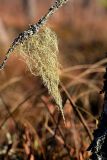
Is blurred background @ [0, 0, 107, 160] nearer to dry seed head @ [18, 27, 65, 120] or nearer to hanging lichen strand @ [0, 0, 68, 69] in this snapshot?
dry seed head @ [18, 27, 65, 120]

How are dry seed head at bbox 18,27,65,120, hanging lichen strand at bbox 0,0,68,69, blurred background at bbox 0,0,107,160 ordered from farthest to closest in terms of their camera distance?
blurred background at bbox 0,0,107,160
dry seed head at bbox 18,27,65,120
hanging lichen strand at bbox 0,0,68,69

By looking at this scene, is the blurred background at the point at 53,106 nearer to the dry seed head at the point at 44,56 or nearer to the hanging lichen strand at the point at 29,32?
the dry seed head at the point at 44,56

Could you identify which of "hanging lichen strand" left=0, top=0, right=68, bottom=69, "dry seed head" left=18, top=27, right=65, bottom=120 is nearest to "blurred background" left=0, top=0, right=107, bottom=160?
"dry seed head" left=18, top=27, right=65, bottom=120

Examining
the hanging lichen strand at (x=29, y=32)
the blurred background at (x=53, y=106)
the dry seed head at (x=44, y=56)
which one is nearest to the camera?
the hanging lichen strand at (x=29, y=32)

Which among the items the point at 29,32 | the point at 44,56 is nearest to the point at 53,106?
the point at 44,56

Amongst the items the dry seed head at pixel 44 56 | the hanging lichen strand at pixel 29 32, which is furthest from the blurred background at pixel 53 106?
the hanging lichen strand at pixel 29 32

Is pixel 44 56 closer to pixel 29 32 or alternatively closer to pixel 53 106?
pixel 29 32

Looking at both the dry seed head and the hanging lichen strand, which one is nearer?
the hanging lichen strand

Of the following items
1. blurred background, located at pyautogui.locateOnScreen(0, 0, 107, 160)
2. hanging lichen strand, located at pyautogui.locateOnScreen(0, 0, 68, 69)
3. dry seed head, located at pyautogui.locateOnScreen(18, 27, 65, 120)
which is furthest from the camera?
blurred background, located at pyautogui.locateOnScreen(0, 0, 107, 160)
